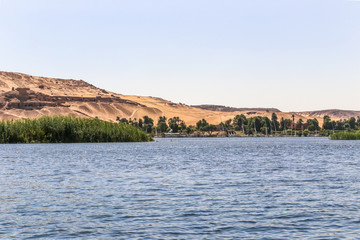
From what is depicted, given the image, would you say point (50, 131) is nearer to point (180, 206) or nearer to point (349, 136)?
point (180, 206)

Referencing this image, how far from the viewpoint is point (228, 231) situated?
901 inches

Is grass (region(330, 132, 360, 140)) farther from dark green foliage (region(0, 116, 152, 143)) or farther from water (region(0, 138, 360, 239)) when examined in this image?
water (region(0, 138, 360, 239))

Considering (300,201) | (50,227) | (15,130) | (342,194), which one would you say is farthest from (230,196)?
(15,130)

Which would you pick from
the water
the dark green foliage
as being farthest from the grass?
the water

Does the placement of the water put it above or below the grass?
below

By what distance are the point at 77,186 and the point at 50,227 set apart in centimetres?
1504

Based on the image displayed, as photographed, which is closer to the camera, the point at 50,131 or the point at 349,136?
the point at 50,131

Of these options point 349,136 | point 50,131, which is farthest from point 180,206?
point 349,136

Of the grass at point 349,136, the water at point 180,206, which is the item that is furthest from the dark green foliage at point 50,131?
the grass at point 349,136

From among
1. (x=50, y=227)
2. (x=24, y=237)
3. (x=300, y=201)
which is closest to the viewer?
(x=24, y=237)

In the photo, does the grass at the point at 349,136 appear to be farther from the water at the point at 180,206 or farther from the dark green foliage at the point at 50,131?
the water at the point at 180,206

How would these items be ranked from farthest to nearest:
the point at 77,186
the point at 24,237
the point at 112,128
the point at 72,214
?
1. the point at 112,128
2. the point at 77,186
3. the point at 72,214
4. the point at 24,237

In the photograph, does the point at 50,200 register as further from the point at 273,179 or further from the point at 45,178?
the point at 273,179

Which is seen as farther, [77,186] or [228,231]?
[77,186]
